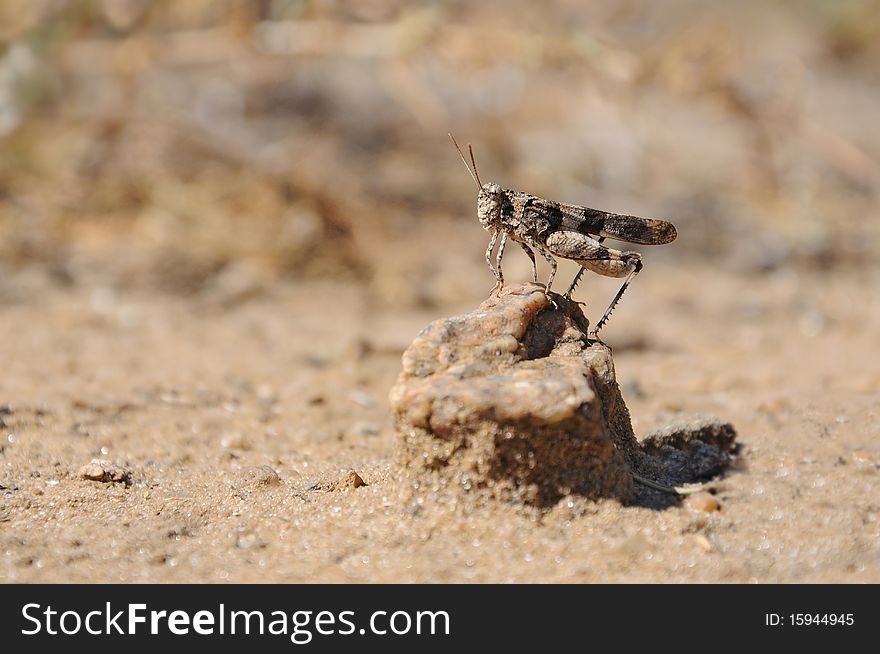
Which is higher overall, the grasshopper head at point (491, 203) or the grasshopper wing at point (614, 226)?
the grasshopper head at point (491, 203)

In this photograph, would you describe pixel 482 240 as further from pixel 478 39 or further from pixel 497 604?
pixel 497 604

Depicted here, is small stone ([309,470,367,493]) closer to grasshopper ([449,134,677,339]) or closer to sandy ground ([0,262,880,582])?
sandy ground ([0,262,880,582])

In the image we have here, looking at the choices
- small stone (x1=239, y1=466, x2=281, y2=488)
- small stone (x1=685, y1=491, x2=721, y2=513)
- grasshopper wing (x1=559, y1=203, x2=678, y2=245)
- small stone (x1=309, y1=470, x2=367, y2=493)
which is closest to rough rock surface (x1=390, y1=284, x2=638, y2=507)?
small stone (x1=685, y1=491, x2=721, y2=513)

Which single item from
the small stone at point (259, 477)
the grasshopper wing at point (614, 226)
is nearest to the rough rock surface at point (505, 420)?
the small stone at point (259, 477)

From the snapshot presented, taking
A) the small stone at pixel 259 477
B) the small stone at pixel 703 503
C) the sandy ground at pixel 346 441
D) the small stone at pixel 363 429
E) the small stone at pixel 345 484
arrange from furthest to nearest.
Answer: the small stone at pixel 363 429
the small stone at pixel 259 477
the small stone at pixel 345 484
the small stone at pixel 703 503
the sandy ground at pixel 346 441

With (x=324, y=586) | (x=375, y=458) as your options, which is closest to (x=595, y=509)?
(x=324, y=586)

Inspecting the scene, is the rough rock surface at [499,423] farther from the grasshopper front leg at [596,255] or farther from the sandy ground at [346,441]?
the grasshopper front leg at [596,255]
